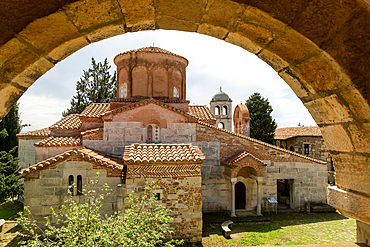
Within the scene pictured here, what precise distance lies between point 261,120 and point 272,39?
1984 cm

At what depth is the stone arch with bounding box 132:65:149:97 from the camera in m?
12.0

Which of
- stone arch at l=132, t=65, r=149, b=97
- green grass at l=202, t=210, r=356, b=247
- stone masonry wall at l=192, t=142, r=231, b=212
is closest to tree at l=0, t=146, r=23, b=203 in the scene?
stone arch at l=132, t=65, r=149, b=97

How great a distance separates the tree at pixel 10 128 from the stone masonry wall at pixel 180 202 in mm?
12414

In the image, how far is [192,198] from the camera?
21.6 feet

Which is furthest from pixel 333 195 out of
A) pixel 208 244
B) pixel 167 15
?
pixel 208 244

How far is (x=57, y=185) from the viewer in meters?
6.80

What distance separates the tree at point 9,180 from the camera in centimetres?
1036

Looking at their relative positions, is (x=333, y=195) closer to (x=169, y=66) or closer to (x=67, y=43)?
(x=67, y=43)

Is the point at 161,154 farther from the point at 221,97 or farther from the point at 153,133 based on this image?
the point at 221,97

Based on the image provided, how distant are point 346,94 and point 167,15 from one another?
1.09 metres

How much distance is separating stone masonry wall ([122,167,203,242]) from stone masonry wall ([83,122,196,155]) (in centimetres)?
310

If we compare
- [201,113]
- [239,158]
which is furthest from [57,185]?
[201,113]

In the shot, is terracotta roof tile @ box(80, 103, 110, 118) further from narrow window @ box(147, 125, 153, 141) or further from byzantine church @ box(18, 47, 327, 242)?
narrow window @ box(147, 125, 153, 141)

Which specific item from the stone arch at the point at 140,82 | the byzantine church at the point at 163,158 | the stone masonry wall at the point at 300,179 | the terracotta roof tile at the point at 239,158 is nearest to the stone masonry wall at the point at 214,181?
the byzantine church at the point at 163,158
